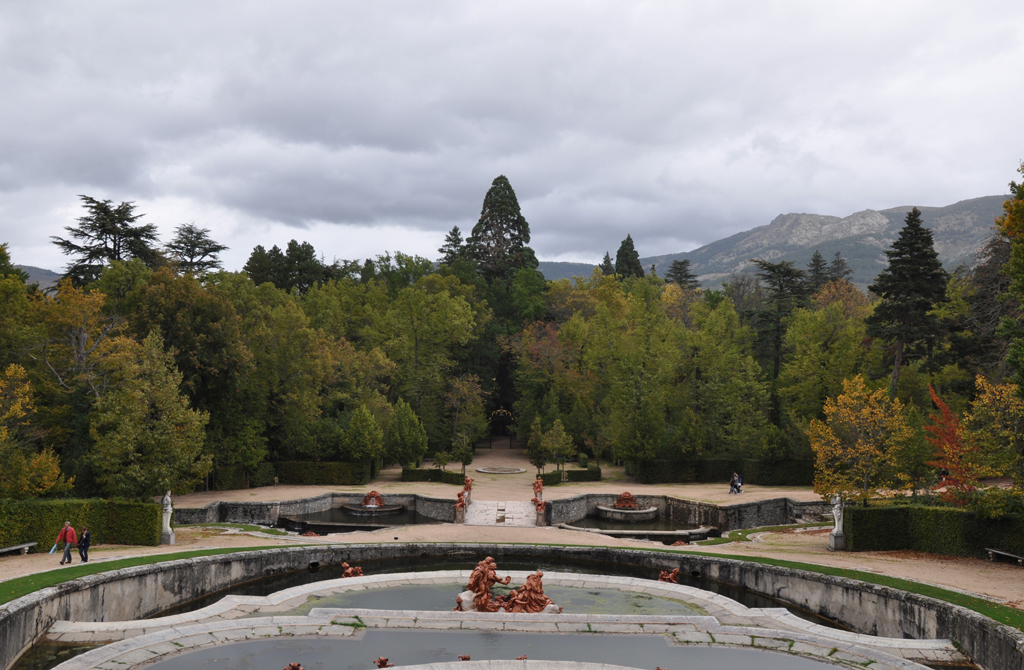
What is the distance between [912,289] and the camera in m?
41.1

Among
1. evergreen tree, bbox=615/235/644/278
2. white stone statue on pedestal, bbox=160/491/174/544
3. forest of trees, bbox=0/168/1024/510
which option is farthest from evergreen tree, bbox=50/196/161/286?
evergreen tree, bbox=615/235/644/278

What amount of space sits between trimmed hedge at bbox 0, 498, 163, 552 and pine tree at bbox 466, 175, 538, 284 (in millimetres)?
58296

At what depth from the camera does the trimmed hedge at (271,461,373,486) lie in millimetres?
42469

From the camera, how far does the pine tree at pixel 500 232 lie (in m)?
80.8

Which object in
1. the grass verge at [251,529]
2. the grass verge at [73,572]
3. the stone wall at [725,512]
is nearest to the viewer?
the grass verge at [73,572]

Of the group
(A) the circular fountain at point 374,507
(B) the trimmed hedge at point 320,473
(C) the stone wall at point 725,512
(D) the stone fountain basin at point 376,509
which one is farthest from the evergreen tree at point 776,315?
(B) the trimmed hedge at point 320,473

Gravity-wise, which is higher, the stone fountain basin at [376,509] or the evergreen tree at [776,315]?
the evergreen tree at [776,315]

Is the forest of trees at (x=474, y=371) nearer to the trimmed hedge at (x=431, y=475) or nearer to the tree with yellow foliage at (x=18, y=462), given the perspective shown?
the tree with yellow foliage at (x=18, y=462)

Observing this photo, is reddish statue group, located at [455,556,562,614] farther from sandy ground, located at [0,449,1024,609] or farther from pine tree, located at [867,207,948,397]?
pine tree, located at [867,207,948,397]

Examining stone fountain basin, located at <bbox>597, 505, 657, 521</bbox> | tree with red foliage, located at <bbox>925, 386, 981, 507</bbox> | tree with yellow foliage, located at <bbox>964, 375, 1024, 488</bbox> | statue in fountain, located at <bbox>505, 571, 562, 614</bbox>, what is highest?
tree with yellow foliage, located at <bbox>964, 375, 1024, 488</bbox>

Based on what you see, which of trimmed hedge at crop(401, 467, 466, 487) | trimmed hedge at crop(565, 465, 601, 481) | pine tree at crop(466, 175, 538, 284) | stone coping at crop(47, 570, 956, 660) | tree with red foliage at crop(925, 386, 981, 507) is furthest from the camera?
pine tree at crop(466, 175, 538, 284)

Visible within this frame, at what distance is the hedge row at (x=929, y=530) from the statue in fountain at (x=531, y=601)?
46.8 ft

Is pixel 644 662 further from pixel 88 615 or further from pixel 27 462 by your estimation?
pixel 27 462

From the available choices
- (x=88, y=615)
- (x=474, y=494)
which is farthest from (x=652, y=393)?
(x=88, y=615)
